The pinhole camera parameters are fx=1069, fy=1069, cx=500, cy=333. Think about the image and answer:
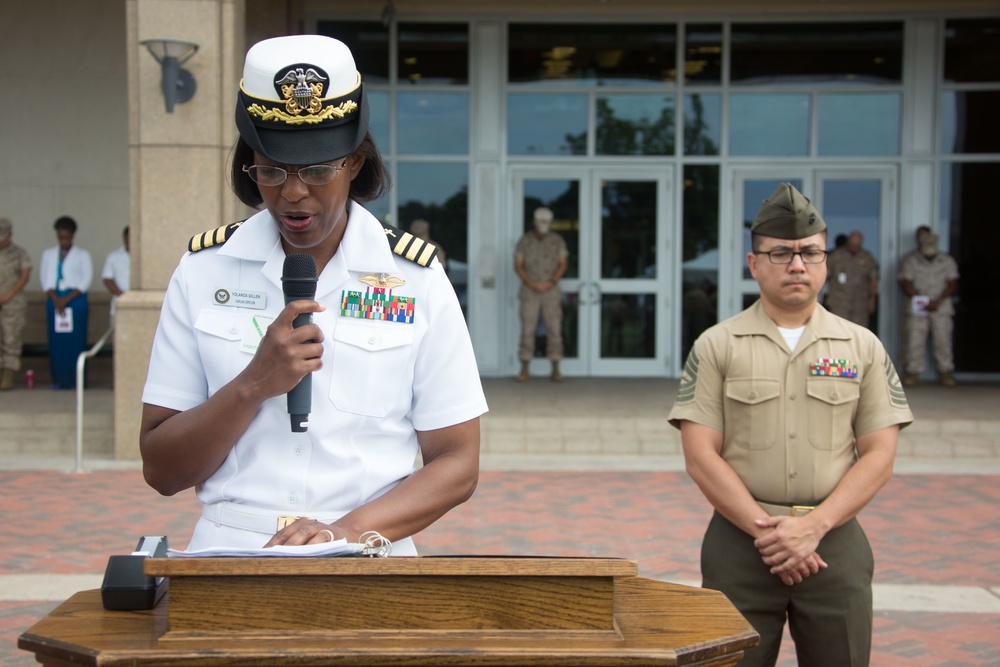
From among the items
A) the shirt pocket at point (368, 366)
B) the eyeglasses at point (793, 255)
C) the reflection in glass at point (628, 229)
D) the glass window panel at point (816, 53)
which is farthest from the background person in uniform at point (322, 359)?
the glass window panel at point (816, 53)

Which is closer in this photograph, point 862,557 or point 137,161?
point 862,557

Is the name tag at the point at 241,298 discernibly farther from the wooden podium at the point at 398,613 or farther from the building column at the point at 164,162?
the building column at the point at 164,162

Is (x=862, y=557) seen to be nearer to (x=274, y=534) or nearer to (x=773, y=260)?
(x=773, y=260)

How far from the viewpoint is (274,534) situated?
1878mm

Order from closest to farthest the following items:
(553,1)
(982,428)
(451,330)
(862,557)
Result: (451,330) → (862,557) → (982,428) → (553,1)

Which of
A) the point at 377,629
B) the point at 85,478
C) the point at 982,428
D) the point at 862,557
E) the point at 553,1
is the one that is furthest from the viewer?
the point at 553,1

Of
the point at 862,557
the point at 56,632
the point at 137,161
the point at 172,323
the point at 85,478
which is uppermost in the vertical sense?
the point at 137,161

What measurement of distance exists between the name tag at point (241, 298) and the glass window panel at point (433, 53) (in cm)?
1192

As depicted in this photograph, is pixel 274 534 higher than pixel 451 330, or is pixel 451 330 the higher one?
pixel 451 330

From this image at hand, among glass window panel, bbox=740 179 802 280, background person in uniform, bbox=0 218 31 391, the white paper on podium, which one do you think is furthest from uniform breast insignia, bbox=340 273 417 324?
glass window panel, bbox=740 179 802 280

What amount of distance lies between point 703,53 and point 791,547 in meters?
11.4

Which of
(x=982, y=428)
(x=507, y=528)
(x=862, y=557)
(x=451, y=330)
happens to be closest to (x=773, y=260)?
(x=862, y=557)

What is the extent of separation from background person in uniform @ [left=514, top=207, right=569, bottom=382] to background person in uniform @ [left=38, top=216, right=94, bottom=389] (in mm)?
4942

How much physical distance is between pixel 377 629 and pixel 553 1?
12387 millimetres
